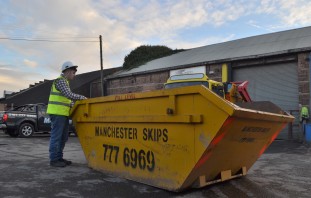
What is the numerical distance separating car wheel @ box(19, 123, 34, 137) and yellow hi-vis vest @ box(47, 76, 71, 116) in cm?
1056

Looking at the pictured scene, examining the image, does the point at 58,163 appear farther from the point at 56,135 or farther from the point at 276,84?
the point at 276,84

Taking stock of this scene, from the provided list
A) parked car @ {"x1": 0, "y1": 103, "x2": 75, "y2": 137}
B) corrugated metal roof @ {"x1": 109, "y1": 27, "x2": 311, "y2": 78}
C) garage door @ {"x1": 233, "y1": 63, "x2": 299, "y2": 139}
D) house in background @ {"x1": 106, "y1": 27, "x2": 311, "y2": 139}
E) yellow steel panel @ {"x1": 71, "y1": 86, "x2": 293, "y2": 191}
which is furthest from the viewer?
corrugated metal roof @ {"x1": 109, "y1": 27, "x2": 311, "y2": 78}

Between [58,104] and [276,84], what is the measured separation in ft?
44.5

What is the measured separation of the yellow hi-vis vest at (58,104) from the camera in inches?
266

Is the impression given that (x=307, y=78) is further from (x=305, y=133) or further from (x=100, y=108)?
(x=100, y=108)

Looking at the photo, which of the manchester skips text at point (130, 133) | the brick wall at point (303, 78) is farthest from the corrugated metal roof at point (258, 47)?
the manchester skips text at point (130, 133)

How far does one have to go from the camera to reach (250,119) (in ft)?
14.7

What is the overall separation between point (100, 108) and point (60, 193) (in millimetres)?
1813

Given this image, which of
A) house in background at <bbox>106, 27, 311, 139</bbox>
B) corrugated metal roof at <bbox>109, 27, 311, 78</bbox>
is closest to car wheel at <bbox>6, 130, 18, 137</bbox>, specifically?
house in background at <bbox>106, 27, 311, 139</bbox>

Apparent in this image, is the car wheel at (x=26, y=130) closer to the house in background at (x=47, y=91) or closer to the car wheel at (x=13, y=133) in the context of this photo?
the car wheel at (x=13, y=133)

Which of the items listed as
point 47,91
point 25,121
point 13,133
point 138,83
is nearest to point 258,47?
point 138,83

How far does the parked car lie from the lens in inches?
646

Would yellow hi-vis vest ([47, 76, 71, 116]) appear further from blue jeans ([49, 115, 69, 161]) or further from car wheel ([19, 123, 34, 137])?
Answer: car wheel ([19, 123, 34, 137])

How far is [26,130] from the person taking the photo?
16.7 m
